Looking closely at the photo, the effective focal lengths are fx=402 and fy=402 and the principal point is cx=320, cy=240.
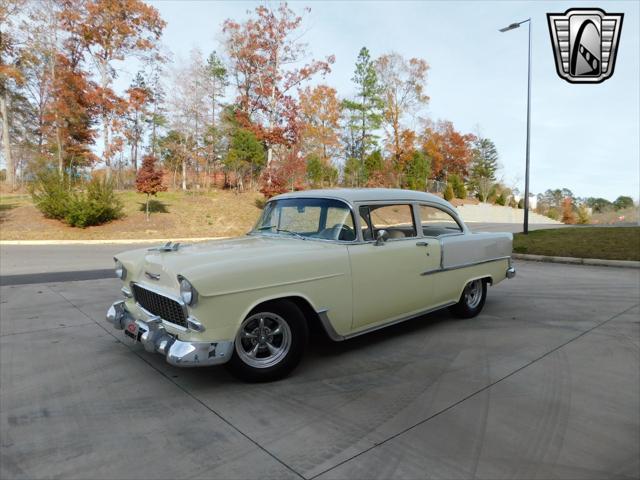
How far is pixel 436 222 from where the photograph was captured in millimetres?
4957

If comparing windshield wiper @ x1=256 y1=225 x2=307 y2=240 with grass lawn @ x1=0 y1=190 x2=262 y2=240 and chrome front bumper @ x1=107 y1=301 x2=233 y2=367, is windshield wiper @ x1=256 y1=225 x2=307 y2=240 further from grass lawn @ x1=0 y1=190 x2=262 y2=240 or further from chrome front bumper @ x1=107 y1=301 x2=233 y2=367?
grass lawn @ x1=0 y1=190 x2=262 y2=240

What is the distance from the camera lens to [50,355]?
12.9 ft

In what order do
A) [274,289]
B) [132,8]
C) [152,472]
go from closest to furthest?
[152,472] → [274,289] → [132,8]

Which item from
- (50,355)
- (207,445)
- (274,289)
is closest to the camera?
(207,445)

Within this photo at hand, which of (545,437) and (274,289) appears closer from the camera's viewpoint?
(545,437)

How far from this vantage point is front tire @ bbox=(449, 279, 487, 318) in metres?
5.21

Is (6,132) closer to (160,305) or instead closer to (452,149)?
(160,305)

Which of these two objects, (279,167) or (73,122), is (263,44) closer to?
(279,167)

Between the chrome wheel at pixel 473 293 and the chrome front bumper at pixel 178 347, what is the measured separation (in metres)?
3.48

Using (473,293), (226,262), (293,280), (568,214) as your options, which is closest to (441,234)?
(473,293)

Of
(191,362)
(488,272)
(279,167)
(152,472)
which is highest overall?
(279,167)

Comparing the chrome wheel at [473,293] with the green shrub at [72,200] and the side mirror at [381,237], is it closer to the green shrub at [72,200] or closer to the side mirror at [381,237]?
the side mirror at [381,237]

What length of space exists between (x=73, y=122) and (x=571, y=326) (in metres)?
27.0

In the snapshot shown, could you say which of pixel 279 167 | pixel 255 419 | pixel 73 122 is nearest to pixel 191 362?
pixel 255 419
